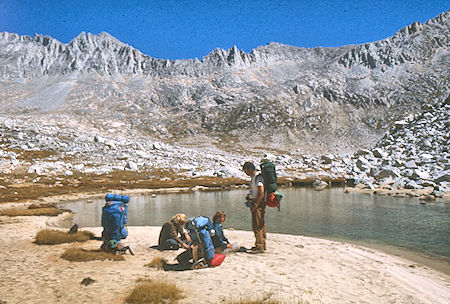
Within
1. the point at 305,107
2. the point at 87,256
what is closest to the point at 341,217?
the point at 87,256

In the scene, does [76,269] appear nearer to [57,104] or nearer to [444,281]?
[444,281]

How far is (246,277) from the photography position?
9531mm

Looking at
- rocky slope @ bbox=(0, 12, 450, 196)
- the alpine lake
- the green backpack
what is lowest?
the alpine lake

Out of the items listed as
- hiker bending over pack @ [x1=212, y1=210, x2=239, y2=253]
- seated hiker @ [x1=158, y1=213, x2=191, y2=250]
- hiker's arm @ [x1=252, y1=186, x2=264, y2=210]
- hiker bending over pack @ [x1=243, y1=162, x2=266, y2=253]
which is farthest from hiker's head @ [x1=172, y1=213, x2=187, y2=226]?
hiker's arm @ [x1=252, y1=186, x2=264, y2=210]

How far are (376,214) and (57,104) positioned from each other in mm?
194391

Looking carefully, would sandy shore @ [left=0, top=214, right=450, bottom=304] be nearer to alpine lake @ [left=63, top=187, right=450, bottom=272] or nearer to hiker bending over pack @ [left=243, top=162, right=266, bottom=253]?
hiker bending over pack @ [left=243, top=162, right=266, bottom=253]

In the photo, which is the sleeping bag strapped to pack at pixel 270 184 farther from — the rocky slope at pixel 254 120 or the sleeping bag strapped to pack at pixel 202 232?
the rocky slope at pixel 254 120

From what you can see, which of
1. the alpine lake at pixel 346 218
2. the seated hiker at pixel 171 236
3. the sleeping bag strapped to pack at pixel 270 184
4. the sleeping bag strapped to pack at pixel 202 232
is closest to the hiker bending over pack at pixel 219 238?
the sleeping bag strapped to pack at pixel 202 232

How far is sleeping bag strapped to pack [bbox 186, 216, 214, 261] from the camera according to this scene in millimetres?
10120

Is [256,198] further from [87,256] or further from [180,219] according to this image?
[87,256]

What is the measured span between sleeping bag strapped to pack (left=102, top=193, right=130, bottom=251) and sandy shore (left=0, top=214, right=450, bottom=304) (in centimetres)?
89

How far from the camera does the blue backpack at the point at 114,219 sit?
11.6 metres

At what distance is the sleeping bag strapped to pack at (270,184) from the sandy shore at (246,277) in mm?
2346

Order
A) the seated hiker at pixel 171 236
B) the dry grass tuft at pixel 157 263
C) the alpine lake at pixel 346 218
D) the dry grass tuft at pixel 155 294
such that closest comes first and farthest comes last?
the dry grass tuft at pixel 155 294 < the dry grass tuft at pixel 157 263 < the seated hiker at pixel 171 236 < the alpine lake at pixel 346 218
